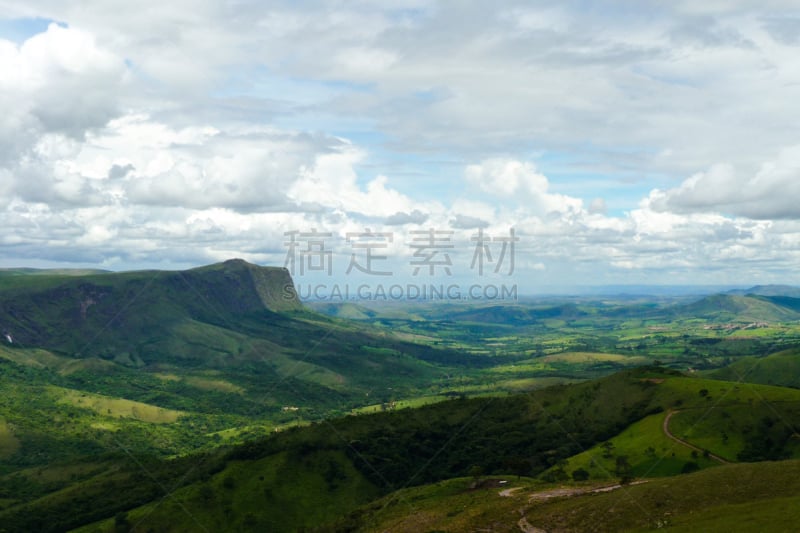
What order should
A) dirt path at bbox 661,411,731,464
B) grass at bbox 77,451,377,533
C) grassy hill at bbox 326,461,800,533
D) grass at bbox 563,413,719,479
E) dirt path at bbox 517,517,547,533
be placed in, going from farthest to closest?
1. grass at bbox 77,451,377,533
2. grass at bbox 563,413,719,479
3. dirt path at bbox 661,411,731,464
4. dirt path at bbox 517,517,547,533
5. grassy hill at bbox 326,461,800,533

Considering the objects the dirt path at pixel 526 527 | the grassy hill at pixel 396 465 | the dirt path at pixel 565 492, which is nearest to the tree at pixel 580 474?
the grassy hill at pixel 396 465

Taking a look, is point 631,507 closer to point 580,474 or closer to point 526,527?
point 526,527

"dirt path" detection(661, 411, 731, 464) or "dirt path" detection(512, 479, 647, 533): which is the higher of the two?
"dirt path" detection(512, 479, 647, 533)

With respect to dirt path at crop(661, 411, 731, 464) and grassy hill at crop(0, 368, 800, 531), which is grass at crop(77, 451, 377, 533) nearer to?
grassy hill at crop(0, 368, 800, 531)

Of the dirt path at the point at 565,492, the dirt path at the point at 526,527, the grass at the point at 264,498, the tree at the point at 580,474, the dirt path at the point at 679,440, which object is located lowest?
the grass at the point at 264,498

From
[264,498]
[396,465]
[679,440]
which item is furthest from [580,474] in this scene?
[264,498]

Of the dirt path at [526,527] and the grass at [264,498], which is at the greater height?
the dirt path at [526,527]

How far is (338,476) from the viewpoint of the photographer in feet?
577

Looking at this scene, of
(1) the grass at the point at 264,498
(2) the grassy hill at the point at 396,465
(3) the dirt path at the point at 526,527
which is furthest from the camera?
(1) the grass at the point at 264,498

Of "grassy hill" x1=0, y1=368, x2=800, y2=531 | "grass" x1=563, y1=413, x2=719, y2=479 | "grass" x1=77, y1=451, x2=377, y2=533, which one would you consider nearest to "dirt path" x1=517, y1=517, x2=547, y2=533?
"grassy hill" x1=0, y1=368, x2=800, y2=531

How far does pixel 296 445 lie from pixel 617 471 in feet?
302

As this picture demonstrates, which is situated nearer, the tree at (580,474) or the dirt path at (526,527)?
the dirt path at (526,527)

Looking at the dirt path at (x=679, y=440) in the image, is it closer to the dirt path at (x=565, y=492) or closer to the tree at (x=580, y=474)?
the tree at (x=580, y=474)

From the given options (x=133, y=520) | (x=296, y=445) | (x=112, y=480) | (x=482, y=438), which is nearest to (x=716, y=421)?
(x=482, y=438)
